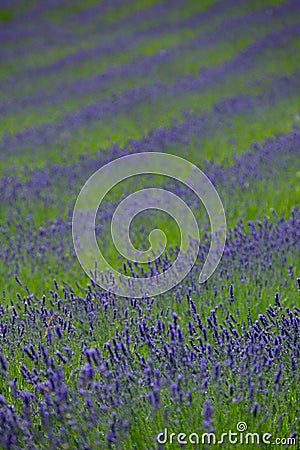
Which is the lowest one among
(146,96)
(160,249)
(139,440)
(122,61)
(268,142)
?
(139,440)

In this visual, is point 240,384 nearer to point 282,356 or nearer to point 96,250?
point 282,356

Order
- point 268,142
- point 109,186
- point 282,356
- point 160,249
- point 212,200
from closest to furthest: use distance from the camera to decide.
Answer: point 282,356 → point 160,249 → point 212,200 → point 109,186 → point 268,142

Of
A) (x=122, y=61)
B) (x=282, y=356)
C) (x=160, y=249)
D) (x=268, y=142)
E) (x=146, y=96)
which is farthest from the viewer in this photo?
(x=122, y=61)

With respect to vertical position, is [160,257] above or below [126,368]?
above

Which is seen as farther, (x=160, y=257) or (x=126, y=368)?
(x=160, y=257)

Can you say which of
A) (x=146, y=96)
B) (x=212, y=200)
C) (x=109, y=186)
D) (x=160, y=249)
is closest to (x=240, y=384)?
(x=160, y=249)

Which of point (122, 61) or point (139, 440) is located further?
point (122, 61)

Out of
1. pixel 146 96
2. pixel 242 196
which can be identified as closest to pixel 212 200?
pixel 242 196

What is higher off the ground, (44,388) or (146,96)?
(146,96)
